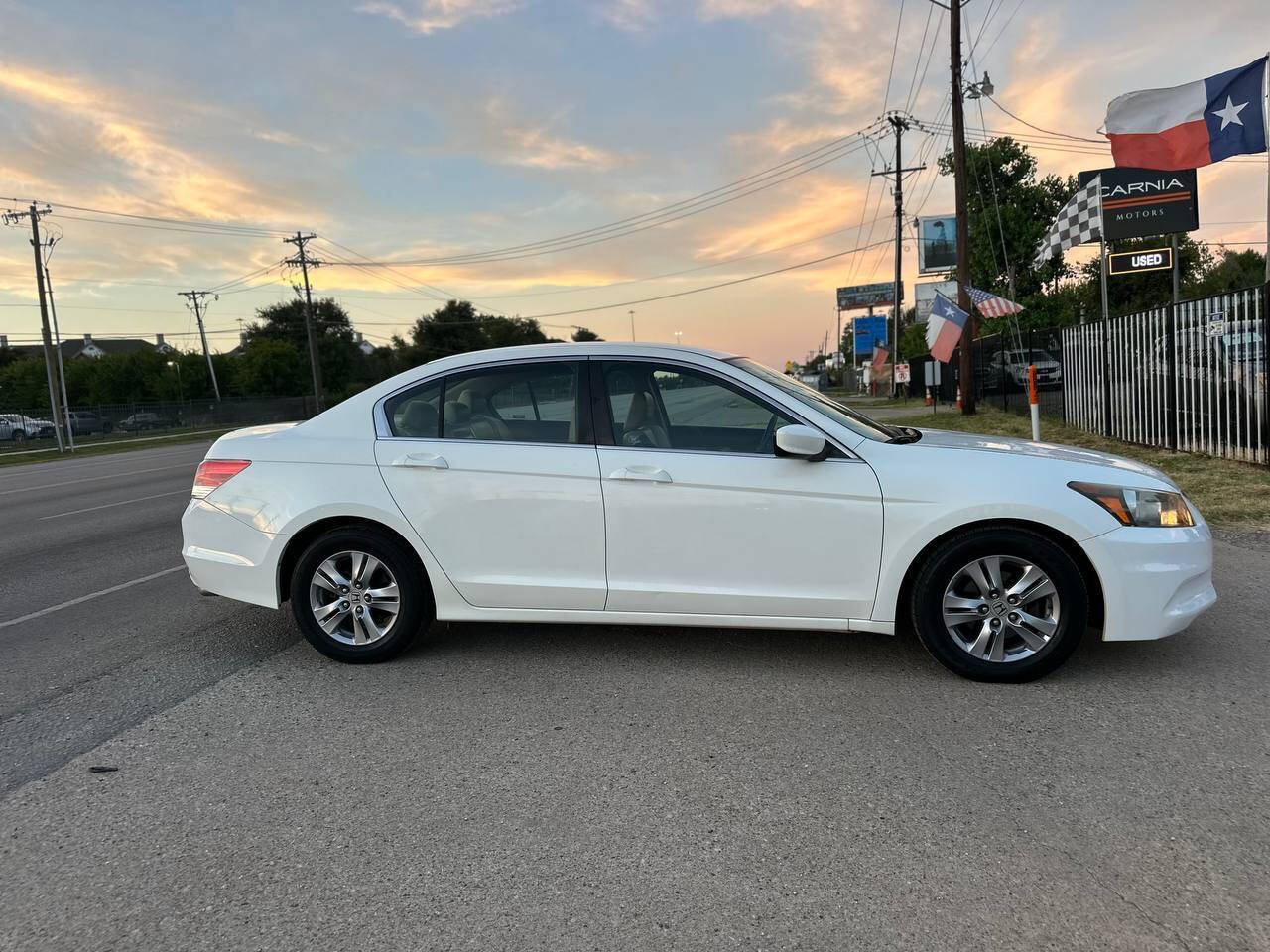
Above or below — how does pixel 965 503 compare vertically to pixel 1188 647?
above

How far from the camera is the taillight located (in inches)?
180

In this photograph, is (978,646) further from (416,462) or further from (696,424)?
(416,462)

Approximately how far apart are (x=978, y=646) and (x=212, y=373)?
2943 inches

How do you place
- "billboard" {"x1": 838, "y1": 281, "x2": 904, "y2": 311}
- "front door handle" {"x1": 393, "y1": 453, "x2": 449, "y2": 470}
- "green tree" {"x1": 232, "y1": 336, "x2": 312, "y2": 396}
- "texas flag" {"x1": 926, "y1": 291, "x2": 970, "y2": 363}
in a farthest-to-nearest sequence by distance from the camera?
1. "billboard" {"x1": 838, "y1": 281, "x2": 904, "y2": 311}
2. "green tree" {"x1": 232, "y1": 336, "x2": 312, "y2": 396}
3. "texas flag" {"x1": 926, "y1": 291, "x2": 970, "y2": 363}
4. "front door handle" {"x1": 393, "y1": 453, "x2": 449, "y2": 470}

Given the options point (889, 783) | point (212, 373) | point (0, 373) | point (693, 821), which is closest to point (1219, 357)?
point (889, 783)

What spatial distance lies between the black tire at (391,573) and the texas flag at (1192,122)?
11648 millimetres

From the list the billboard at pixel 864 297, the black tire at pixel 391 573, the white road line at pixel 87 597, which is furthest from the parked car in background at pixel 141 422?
the billboard at pixel 864 297

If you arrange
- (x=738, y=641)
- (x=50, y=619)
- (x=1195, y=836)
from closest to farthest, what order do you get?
(x=1195, y=836)
(x=738, y=641)
(x=50, y=619)

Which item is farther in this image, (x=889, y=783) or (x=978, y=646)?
(x=978, y=646)

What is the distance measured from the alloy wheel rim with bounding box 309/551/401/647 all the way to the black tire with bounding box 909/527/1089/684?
2659 millimetres

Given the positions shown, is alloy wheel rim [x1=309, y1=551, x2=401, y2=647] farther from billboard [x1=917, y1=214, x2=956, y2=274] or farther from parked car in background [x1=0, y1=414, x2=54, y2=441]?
billboard [x1=917, y1=214, x2=956, y2=274]

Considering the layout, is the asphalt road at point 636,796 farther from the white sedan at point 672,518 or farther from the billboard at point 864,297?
the billboard at point 864,297

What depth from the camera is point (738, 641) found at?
466 centimetres

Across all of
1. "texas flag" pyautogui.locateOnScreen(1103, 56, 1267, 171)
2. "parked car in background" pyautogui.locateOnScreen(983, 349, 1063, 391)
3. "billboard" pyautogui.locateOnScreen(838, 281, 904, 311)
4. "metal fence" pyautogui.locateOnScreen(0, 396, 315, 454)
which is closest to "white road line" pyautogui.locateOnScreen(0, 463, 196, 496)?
"texas flag" pyautogui.locateOnScreen(1103, 56, 1267, 171)
